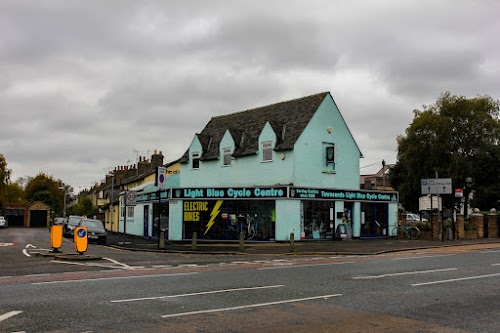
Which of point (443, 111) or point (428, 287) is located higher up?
point (443, 111)

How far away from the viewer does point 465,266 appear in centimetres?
1633

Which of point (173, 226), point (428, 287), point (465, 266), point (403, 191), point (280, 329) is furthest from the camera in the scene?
point (403, 191)

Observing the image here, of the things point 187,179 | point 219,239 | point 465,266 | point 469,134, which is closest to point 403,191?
point 469,134

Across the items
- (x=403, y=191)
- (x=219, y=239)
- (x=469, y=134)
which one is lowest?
(x=219, y=239)

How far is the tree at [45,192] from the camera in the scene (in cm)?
10169

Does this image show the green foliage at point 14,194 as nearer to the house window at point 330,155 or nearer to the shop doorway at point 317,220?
the house window at point 330,155

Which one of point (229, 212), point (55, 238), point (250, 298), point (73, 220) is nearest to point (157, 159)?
point (73, 220)

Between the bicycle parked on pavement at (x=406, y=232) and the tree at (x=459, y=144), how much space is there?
16581 millimetres

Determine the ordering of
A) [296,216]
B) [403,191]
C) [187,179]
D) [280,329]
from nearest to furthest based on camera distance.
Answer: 1. [280,329]
2. [296,216]
3. [187,179]
4. [403,191]

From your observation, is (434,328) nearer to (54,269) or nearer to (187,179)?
(54,269)

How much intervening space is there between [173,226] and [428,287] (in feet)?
73.9

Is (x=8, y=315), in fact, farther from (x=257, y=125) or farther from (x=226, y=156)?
(x=257, y=125)

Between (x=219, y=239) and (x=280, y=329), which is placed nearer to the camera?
(x=280, y=329)

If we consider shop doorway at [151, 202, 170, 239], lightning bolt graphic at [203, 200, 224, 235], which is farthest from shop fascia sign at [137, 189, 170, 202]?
lightning bolt graphic at [203, 200, 224, 235]
